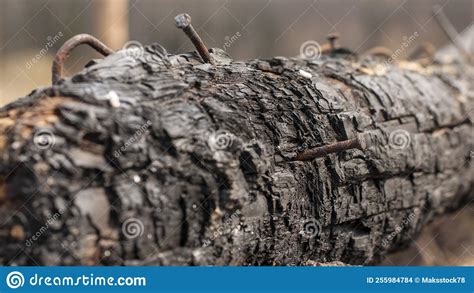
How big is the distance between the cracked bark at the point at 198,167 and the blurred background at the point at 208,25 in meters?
3.14

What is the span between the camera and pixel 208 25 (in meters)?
7.78

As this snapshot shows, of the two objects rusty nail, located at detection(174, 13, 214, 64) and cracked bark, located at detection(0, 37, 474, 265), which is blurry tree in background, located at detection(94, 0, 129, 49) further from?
rusty nail, located at detection(174, 13, 214, 64)

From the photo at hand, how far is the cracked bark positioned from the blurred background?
3138mm

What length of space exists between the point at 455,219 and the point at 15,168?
2.96 metres

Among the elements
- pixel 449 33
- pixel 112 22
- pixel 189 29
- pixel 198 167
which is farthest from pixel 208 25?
pixel 198 167

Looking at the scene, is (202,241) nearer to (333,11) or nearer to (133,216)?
(133,216)

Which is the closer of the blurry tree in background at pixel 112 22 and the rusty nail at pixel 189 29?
the rusty nail at pixel 189 29

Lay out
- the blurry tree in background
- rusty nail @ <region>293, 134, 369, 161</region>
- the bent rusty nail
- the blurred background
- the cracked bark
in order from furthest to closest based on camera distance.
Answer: the blurred background → the blurry tree in background → the bent rusty nail → rusty nail @ <region>293, 134, 369, 161</region> → the cracked bark

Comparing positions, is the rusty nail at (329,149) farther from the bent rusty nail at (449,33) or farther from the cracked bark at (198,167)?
the bent rusty nail at (449,33)

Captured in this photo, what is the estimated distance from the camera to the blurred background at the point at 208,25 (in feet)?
20.7

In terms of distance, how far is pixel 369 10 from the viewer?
8539 mm

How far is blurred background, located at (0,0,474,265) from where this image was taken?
630 cm

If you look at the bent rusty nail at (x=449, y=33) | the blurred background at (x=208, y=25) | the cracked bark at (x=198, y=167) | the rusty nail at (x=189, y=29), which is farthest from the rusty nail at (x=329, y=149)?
the blurred background at (x=208, y=25)

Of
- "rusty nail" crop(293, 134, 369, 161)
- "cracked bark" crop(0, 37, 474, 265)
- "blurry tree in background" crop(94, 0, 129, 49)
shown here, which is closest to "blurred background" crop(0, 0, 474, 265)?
"blurry tree in background" crop(94, 0, 129, 49)
